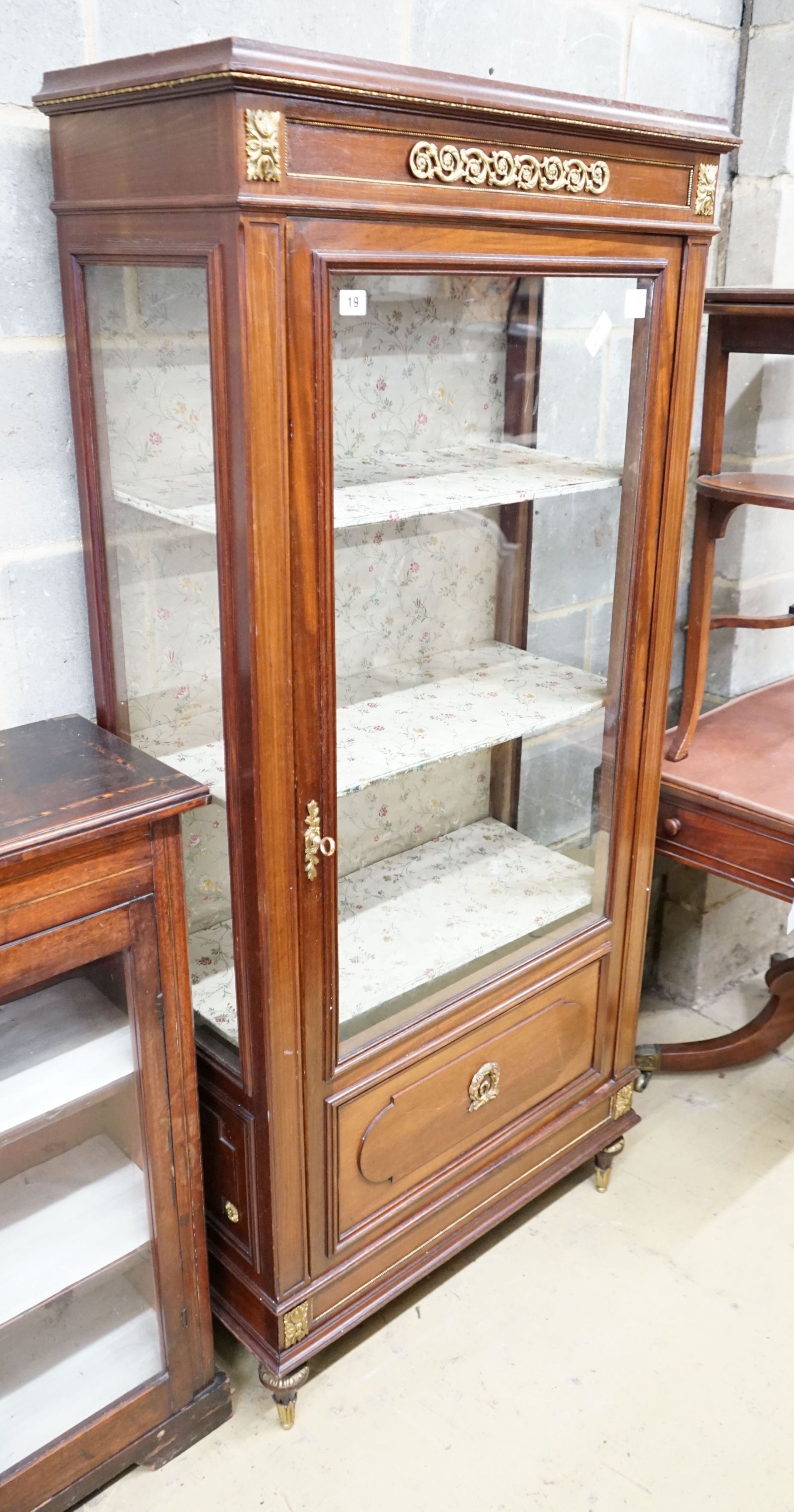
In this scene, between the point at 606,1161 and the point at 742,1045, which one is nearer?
the point at 606,1161

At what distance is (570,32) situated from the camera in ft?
6.69

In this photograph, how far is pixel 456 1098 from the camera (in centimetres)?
188

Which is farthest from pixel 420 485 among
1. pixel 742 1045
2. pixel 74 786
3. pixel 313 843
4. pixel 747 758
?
pixel 742 1045

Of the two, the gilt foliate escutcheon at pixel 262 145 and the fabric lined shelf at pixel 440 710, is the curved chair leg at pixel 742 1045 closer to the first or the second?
the fabric lined shelf at pixel 440 710

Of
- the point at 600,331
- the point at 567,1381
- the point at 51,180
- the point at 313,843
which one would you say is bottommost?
the point at 567,1381

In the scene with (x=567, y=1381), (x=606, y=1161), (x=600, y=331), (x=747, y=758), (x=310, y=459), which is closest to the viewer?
(x=310, y=459)

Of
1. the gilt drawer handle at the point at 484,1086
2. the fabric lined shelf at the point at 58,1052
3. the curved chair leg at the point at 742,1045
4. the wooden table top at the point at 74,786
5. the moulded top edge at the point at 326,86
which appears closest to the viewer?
the moulded top edge at the point at 326,86

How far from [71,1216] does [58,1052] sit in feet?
0.85

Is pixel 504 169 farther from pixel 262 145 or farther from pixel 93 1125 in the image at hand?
pixel 93 1125

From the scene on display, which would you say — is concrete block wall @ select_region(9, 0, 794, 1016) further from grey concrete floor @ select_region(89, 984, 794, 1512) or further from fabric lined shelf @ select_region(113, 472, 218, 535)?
grey concrete floor @ select_region(89, 984, 794, 1512)

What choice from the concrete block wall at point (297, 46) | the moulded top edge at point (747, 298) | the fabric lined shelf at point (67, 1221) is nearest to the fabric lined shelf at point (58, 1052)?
the fabric lined shelf at point (67, 1221)

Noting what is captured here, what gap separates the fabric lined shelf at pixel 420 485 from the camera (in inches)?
57.5

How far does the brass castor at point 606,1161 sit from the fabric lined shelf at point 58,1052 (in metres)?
1.05

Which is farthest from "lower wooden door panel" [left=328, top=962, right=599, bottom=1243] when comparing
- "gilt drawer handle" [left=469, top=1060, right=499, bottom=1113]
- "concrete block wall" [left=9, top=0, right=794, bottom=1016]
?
"concrete block wall" [left=9, top=0, right=794, bottom=1016]
